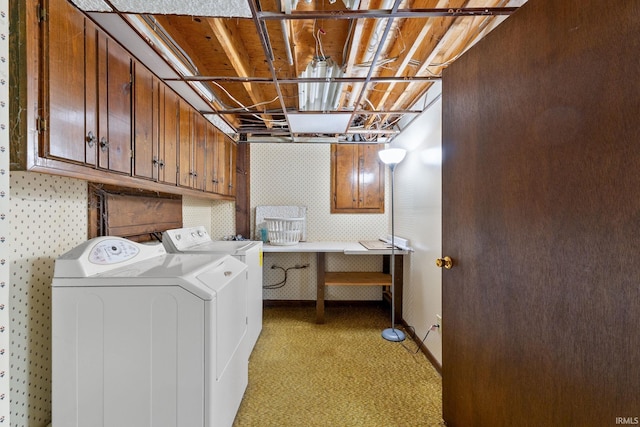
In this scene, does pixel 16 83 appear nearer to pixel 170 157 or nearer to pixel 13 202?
pixel 13 202

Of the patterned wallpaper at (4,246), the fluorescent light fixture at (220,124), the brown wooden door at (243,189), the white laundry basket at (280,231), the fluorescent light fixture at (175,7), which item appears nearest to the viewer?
the patterned wallpaper at (4,246)

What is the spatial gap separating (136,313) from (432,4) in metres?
2.19

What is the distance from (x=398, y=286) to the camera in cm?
285

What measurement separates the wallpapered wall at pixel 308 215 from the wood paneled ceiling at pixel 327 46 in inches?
32.4

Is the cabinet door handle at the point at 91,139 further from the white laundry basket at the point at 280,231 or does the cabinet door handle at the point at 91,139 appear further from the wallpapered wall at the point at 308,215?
the wallpapered wall at the point at 308,215

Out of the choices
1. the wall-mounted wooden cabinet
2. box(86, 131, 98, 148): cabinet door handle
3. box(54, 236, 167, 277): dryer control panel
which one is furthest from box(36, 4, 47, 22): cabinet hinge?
box(54, 236, 167, 277): dryer control panel

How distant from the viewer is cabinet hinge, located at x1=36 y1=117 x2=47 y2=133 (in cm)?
91

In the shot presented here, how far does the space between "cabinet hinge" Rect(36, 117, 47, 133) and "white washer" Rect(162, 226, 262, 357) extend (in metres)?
1.18

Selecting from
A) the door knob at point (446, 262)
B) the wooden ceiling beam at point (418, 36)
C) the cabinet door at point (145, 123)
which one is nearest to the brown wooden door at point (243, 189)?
the cabinet door at point (145, 123)

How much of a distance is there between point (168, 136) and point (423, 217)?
216cm

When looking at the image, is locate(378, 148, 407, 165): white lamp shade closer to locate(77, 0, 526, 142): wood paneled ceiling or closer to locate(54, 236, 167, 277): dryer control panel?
locate(77, 0, 526, 142): wood paneled ceiling

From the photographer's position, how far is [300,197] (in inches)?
135

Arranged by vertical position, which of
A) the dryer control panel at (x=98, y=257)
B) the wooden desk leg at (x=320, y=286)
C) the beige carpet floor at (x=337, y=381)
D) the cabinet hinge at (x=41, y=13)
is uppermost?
the cabinet hinge at (x=41, y=13)

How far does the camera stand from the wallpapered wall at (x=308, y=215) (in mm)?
3398
